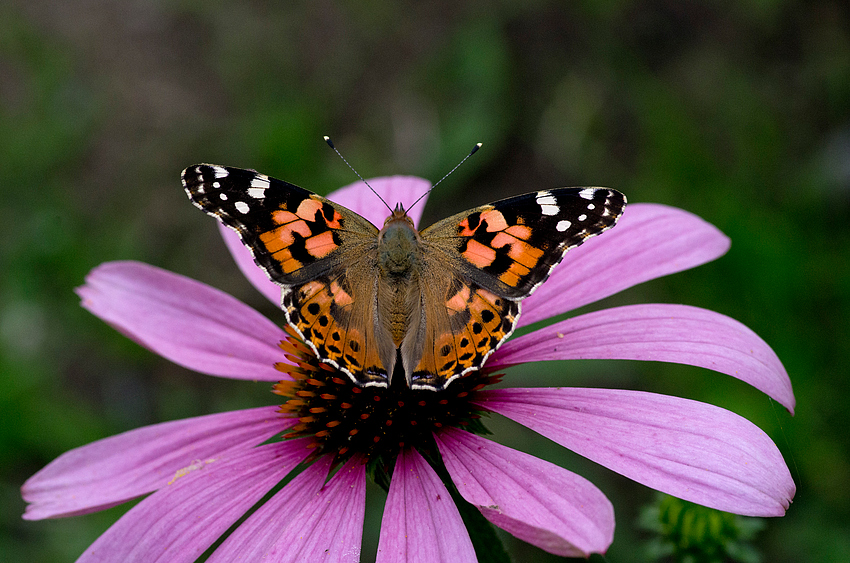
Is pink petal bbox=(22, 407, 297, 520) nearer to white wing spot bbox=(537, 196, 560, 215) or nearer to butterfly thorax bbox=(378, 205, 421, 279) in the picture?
butterfly thorax bbox=(378, 205, 421, 279)

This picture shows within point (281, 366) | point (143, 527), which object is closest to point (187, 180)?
point (281, 366)

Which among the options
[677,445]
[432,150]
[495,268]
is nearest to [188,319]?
[495,268]

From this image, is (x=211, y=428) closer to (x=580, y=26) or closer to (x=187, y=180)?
(x=187, y=180)

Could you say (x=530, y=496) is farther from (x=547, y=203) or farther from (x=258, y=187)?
(x=258, y=187)

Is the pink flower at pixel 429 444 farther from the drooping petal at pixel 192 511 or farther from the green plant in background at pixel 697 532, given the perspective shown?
the green plant in background at pixel 697 532

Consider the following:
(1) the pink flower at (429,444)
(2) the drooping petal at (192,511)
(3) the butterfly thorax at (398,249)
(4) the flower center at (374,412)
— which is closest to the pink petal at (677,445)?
(1) the pink flower at (429,444)

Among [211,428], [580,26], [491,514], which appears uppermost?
[580,26]
